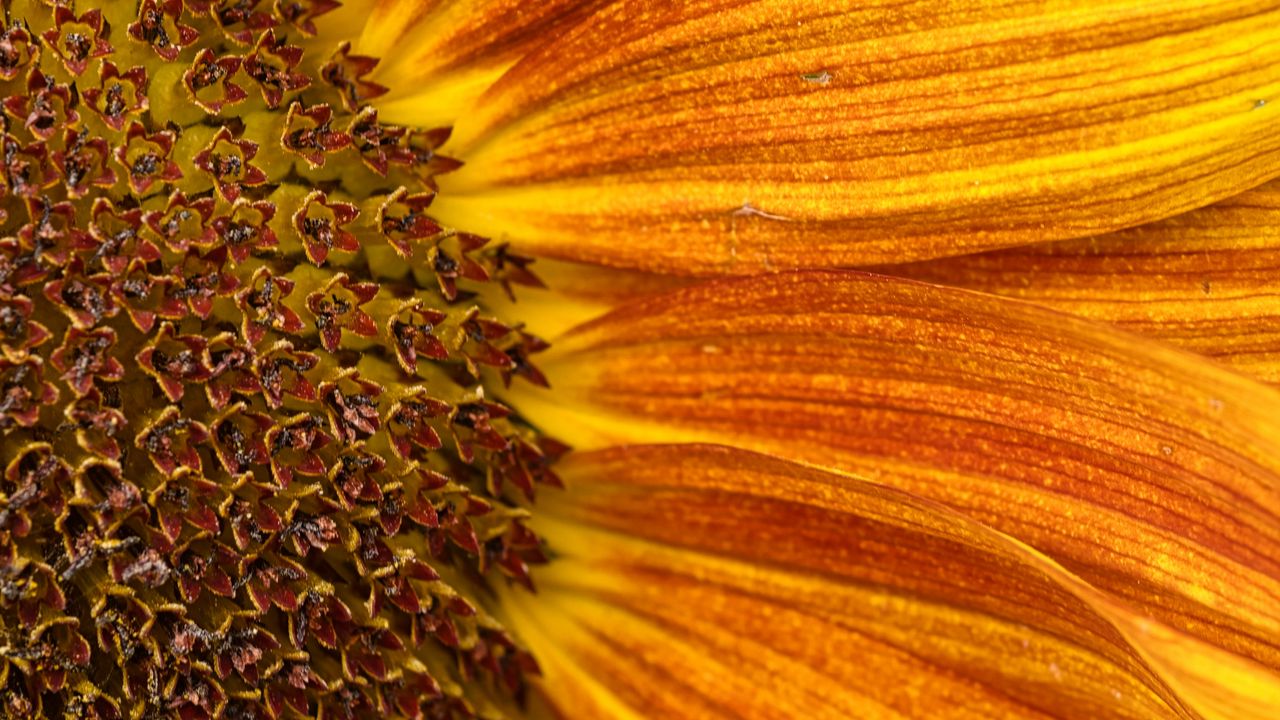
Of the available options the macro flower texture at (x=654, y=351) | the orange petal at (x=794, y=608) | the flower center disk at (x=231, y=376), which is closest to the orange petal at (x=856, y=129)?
the macro flower texture at (x=654, y=351)

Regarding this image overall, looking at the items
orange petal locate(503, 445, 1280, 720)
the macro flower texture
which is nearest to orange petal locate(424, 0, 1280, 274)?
the macro flower texture

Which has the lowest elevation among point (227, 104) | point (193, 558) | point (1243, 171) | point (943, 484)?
point (193, 558)

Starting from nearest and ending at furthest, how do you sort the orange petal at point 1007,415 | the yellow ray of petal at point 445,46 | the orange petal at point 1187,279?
the orange petal at point 1007,415, the orange petal at point 1187,279, the yellow ray of petal at point 445,46

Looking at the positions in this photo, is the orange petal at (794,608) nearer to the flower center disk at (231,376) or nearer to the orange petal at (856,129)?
the flower center disk at (231,376)

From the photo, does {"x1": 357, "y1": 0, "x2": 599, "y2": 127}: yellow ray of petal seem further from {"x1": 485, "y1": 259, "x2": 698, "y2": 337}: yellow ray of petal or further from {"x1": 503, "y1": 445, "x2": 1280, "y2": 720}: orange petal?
{"x1": 503, "y1": 445, "x2": 1280, "y2": 720}: orange petal

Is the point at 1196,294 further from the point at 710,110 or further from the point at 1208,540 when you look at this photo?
the point at 710,110

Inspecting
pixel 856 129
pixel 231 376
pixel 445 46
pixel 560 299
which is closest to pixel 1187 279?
pixel 856 129

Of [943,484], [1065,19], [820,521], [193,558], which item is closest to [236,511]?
[193,558]

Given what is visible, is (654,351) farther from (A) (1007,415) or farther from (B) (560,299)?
(A) (1007,415)
